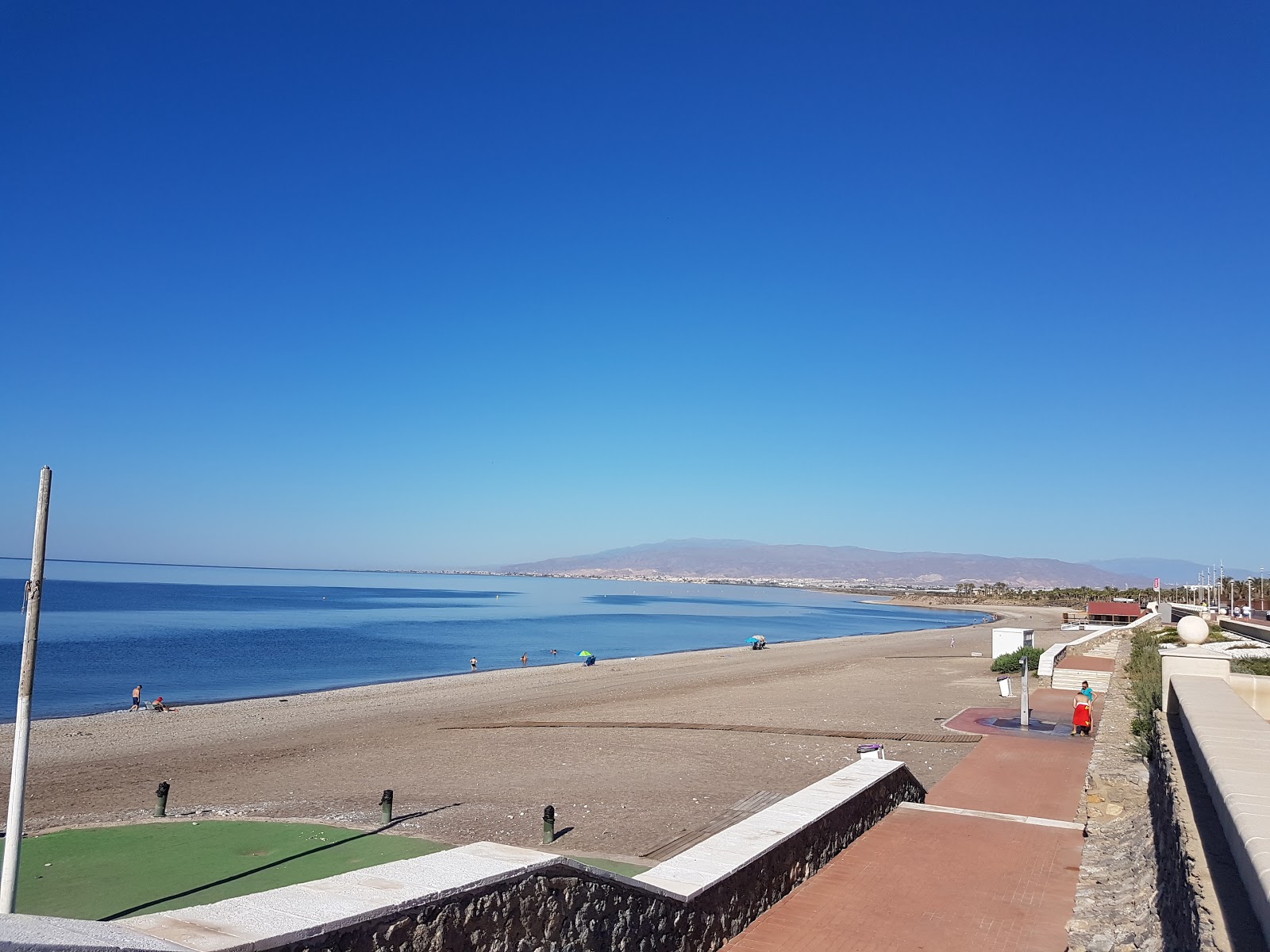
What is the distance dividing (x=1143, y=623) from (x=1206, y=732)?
4386 cm

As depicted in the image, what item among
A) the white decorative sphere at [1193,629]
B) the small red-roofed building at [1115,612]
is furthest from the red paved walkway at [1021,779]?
the small red-roofed building at [1115,612]

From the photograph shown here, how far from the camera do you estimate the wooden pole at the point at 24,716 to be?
705 centimetres

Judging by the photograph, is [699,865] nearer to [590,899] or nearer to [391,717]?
[590,899]

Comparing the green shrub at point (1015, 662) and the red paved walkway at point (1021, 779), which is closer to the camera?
the red paved walkway at point (1021, 779)

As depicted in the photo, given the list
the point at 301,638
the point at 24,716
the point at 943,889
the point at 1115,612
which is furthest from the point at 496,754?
the point at 1115,612

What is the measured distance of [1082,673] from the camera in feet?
75.0

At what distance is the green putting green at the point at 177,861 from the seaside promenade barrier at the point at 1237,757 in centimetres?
790

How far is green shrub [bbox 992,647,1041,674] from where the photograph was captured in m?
27.0

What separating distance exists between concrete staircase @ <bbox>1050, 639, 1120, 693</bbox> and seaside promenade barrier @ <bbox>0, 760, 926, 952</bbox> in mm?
17249

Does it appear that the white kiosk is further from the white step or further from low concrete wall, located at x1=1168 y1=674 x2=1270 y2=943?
low concrete wall, located at x1=1168 y1=674 x2=1270 y2=943

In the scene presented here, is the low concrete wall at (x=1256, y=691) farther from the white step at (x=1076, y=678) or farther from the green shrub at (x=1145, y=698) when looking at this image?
the white step at (x=1076, y=678)

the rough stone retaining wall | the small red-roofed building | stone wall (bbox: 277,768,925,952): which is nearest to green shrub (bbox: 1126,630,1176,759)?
the rough stone retaining wall

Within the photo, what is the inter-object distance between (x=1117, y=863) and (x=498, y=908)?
19.5 feet

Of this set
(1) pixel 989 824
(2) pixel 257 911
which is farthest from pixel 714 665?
(2) pixel 257 911
